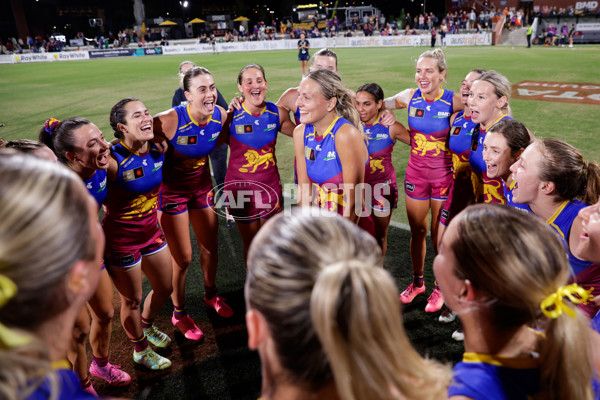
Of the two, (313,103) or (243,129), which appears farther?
(243,129)

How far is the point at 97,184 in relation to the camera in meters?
3.07

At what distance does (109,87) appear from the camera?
1792 cm

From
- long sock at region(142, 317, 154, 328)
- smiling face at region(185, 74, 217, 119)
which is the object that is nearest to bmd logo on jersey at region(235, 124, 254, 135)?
smiling face at region(185, 74, 217, 119)

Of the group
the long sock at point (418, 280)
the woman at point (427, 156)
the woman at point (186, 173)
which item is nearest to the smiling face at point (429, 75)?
the woman at point (427, 156)

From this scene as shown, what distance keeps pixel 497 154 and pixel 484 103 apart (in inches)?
24.8

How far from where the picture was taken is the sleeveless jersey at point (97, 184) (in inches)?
119

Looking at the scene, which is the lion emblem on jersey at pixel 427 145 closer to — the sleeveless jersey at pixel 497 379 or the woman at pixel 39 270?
the sleeveless jersey at pixel 497 379

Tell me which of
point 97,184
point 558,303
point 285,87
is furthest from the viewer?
point 285,87

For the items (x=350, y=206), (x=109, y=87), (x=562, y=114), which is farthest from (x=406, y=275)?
(x=109, y=87)

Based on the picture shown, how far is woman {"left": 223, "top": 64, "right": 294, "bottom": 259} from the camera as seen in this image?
4.21 meters

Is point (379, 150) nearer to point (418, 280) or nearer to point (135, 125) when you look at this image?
point (418, 280)

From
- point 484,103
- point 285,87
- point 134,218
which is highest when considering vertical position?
point 484,103

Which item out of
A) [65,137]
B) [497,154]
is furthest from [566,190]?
[65,137]

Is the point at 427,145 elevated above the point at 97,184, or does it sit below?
below
